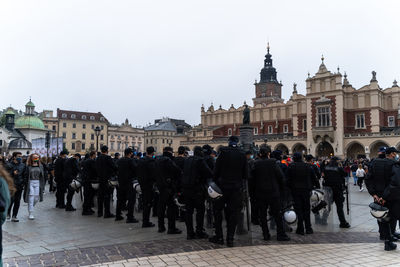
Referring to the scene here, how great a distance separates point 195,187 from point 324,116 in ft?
145

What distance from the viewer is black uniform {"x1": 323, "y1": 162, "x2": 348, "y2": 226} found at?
8.16 meters

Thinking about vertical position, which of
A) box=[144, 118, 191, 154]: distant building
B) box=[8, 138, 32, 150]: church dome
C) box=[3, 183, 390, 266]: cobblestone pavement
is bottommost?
box=[3, 183, 390, 266]: cobblestone pavement

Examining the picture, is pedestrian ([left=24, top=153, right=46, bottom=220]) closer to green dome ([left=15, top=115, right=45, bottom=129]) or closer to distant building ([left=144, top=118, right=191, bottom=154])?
green dome ([left=15, top=115, right=45, bottom=129])

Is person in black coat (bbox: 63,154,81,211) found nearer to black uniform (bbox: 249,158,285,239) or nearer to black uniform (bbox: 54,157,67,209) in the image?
black uniform (bbox: 54,157,67,209)

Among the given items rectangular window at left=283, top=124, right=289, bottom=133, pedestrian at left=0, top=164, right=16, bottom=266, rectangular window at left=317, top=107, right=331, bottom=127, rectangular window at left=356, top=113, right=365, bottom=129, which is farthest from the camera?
rectangular window at left=283, top=124, right=289, bottom=133

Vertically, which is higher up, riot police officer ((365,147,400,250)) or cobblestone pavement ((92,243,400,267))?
riot police officer ((365,147,400,250))

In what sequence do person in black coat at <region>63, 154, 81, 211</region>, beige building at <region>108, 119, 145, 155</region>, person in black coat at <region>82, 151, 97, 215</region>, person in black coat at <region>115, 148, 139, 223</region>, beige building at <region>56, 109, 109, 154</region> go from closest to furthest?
person in black coat at <region>115, 148, 139, 223</region>
person in black coat at <region>82, 151, 97, 215</region>
person in black coat at <region>63, 154, 81, 211</region>
beige building at <region>56, 109, 109, 154</region>
beige building at <region>108, 119, 145, 155</region>

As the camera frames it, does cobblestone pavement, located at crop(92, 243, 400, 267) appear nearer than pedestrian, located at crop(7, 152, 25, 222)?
Yes

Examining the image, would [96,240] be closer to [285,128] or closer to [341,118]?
[341,118]

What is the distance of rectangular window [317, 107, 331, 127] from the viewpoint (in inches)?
1812

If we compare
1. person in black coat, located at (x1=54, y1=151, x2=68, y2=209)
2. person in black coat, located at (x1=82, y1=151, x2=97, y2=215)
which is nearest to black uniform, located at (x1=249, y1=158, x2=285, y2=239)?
person in black coat, located at (x1=82, y1=151, x2=97, y2=215)

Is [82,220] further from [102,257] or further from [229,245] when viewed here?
[229,245]

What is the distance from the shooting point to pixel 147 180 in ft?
27.2

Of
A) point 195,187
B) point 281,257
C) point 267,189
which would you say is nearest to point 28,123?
point 195,187
